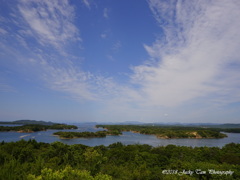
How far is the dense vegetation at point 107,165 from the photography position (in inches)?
265

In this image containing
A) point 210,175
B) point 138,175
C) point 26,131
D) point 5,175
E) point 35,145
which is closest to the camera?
point 5,175

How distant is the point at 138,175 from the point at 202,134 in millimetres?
79954

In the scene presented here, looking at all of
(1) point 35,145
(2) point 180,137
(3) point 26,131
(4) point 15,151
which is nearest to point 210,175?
(4) point 15,151

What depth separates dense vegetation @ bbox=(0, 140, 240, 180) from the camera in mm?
6719

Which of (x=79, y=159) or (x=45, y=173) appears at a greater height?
(x=45, y=173)

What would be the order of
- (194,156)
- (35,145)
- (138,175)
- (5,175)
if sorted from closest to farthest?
(5,175)
(138,175)
(194,156)
(35,145)

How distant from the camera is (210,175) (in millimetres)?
13617

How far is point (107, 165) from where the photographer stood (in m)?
17.7

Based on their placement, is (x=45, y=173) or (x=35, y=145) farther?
(x=35, y=145)

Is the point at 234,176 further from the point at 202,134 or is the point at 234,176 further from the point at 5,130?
the point at 5,130

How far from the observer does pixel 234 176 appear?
44.4 ft

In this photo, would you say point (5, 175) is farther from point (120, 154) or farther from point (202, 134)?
point (202, 134)

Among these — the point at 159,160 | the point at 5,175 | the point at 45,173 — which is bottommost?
the point at 159,160

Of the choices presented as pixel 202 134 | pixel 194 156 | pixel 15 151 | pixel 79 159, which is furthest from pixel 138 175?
pixel 202 134
